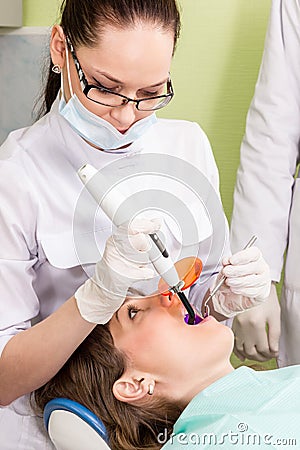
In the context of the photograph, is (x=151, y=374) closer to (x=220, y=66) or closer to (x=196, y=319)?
(x=196, y=319)

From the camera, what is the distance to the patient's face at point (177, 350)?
136cm

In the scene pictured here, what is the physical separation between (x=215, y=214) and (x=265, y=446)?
43 centimetres

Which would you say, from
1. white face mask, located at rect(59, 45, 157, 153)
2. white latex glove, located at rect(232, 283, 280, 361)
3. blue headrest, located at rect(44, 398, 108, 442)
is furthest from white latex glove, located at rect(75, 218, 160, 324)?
white latex glove, located at rect(232, 283, 280, 361)

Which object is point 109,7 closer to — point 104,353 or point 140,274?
point 140,274

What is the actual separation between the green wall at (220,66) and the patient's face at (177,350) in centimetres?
95

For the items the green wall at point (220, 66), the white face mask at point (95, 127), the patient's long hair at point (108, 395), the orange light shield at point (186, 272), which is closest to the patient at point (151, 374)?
the patient's long hair at point (108, 395)

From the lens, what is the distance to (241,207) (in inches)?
77.1

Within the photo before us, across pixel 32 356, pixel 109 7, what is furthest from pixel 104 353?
pixel 109 7

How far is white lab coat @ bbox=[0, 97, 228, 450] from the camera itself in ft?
4.71

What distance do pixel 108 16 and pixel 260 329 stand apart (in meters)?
0.86

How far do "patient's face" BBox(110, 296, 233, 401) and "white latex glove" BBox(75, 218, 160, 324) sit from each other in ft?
0.55

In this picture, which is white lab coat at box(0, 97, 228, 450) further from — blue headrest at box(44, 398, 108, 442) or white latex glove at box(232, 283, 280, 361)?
white latex glove at box(232, 283, 280, 361)

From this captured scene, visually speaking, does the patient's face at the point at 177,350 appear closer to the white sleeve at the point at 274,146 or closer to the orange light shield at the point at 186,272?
the orange light shield at the point at 186,272

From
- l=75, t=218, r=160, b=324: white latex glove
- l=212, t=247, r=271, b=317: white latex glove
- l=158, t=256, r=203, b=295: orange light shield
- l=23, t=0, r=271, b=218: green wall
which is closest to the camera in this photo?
l=75, t=218, r=160, b=324: white latex glove
